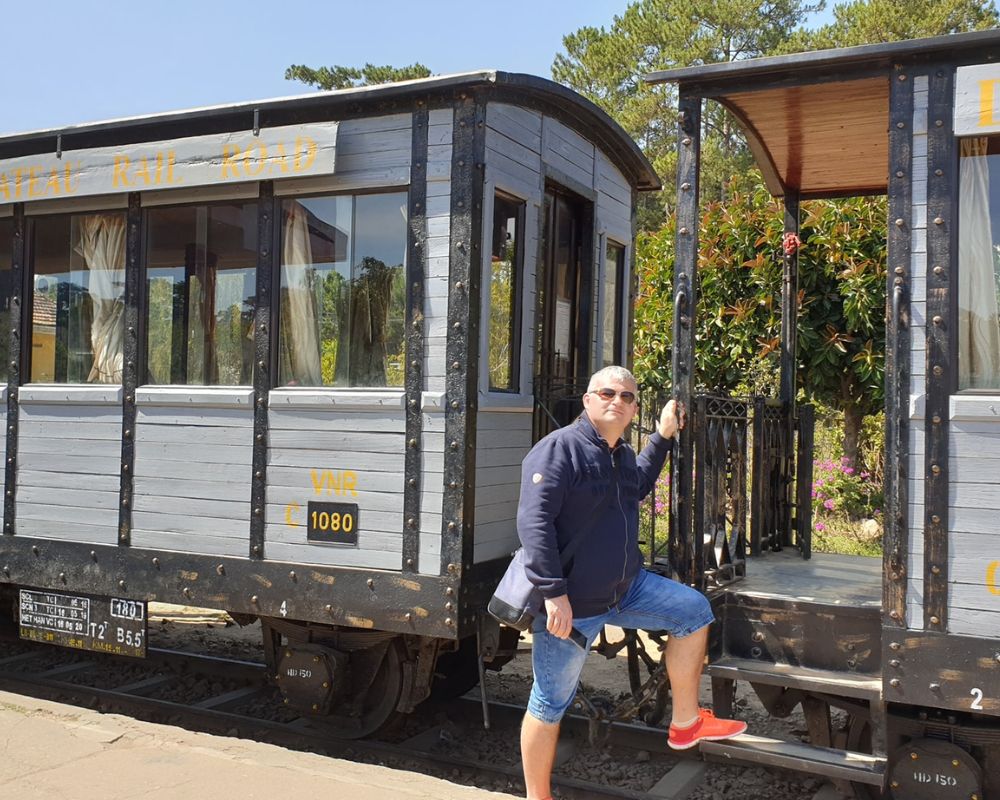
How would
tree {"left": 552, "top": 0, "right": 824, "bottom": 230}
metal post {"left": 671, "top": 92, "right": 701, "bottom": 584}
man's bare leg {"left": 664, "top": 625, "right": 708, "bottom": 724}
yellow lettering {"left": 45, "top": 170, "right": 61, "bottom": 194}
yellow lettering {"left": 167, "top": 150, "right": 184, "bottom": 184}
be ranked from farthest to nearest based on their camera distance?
tree {"left": 552, "top": 0, "right": 824, "bottom": 230} → yellow lettering {"left": 45, "top": 170, "right": 61, "bottom": 194} → yellow lettering {"left": 167, "top": 150, "right": 184, "bottom": 184} → metal post {"left": 671, "top": 92, "right": 701, "bottom": 584} → man's bare leg {"left": 664, "top": 625, "right": 708, "bottom": 724}

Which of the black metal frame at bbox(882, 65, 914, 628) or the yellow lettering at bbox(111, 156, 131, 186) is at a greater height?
the yellow lettering at bbox(111, 156, 131, 186)

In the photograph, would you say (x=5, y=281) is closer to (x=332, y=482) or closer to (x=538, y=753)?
(x=332, y=482)

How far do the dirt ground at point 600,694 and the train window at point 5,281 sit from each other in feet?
8.26

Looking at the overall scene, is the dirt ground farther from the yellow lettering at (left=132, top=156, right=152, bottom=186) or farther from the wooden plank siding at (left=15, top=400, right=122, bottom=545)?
the yellow lettering at (left=132, top=156, right=152, bottom=186)

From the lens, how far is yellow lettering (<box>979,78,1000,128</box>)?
3.79 m

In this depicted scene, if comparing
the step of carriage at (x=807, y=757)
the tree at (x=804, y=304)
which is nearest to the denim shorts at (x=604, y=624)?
the step of carriage at (x=807, y=757)

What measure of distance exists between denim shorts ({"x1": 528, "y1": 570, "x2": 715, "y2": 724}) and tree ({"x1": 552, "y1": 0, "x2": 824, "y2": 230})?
20.4 metres

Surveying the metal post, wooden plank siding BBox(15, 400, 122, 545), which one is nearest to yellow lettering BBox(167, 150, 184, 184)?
wooden plank siding BBox(15, 400, 122, 545)

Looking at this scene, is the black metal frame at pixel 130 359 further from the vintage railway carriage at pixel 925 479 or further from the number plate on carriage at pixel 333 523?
the vintage railway carriage at pixel 925 479

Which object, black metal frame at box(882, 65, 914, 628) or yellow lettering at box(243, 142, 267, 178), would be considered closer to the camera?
black metal frame at box(882, 65, 914, 628)

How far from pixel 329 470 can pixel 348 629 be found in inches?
34.4

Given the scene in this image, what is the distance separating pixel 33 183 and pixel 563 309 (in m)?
3.08

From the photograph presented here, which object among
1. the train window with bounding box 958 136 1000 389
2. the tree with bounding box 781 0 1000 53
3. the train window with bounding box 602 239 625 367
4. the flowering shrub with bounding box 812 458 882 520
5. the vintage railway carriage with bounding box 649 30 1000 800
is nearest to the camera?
the vintage railway carriage with bounding box 649 30 1000 800

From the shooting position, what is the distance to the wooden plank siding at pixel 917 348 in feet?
12.7
